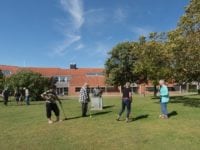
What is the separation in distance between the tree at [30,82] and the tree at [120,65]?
19.7 metres

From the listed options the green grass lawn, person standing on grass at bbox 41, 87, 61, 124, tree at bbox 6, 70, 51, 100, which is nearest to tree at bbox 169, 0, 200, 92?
the green grass lawn

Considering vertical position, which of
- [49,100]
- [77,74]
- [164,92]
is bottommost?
[49,100]

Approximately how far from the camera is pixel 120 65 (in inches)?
2670

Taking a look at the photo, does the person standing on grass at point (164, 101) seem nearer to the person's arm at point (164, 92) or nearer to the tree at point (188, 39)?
the person's arm at point (164, 92)

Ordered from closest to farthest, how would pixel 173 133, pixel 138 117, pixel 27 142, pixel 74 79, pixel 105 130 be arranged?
pixel 27 142, pixel 173 133, pixel 105 130, pixel 138 117, pixel 74 79

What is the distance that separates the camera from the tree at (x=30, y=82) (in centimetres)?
4990

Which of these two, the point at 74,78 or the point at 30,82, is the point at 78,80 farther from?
the point at 30,82

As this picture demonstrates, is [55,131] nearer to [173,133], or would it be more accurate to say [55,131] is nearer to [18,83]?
[173,133]

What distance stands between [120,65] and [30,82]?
21.5m

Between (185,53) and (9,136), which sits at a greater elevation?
(185,53)

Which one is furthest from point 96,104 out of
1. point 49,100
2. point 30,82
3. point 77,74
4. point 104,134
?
point 77,74

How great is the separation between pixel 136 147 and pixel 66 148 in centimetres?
211

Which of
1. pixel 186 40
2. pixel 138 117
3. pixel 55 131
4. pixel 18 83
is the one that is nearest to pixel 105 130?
pixel 55 131

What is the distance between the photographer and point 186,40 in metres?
27.2
